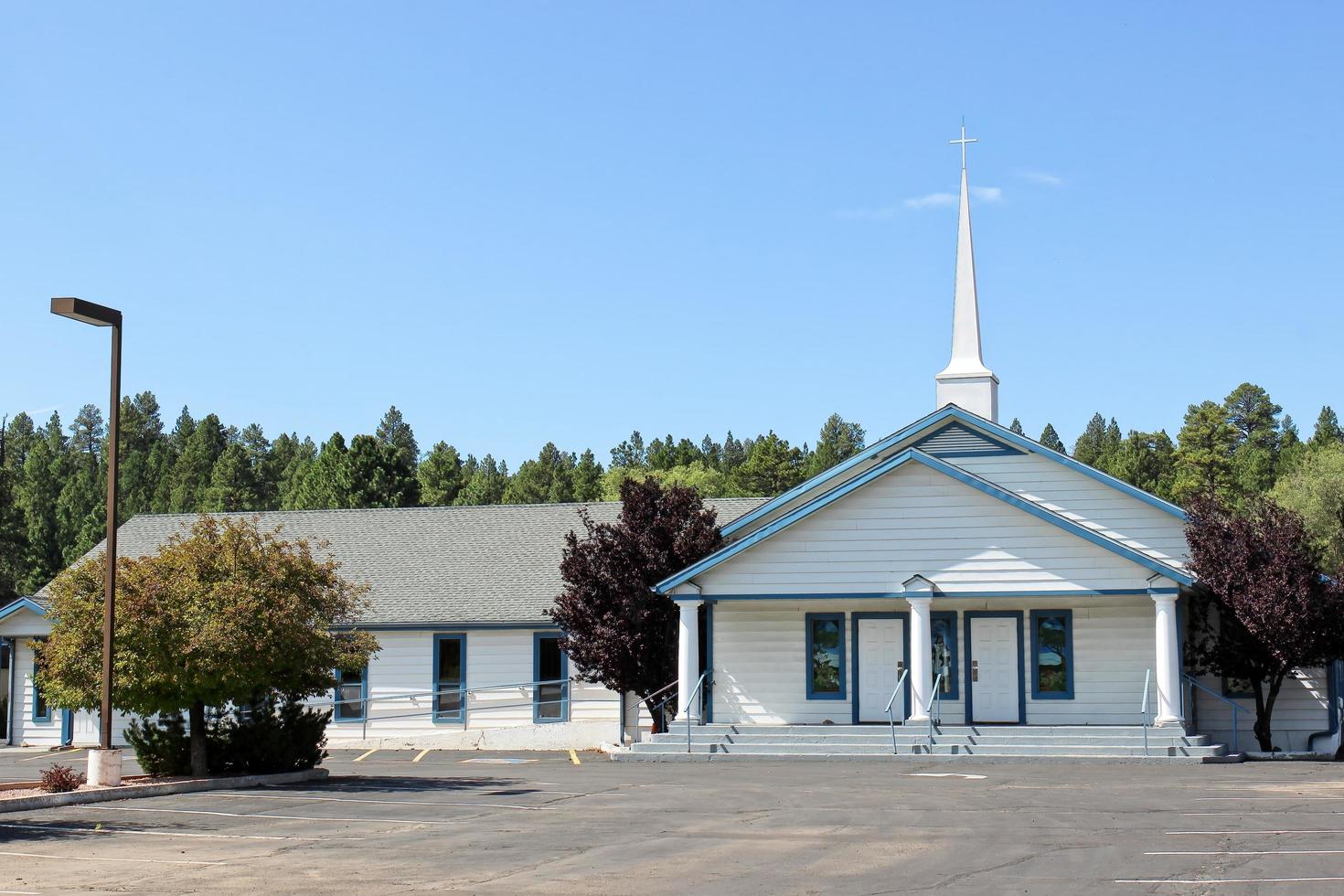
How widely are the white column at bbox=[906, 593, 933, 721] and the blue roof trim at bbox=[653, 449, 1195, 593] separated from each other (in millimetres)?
2335

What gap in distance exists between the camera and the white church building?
28188 mm

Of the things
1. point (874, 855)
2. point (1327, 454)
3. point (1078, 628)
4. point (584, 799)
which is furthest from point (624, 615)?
point (1327, 454)

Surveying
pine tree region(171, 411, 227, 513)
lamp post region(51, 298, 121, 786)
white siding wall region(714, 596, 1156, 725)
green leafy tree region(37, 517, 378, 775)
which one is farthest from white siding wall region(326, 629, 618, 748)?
pine tree region(171, 411, 227, 513)

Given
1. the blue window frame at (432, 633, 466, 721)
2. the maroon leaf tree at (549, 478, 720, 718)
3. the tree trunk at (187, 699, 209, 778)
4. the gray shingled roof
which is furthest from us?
the gray shingled roof

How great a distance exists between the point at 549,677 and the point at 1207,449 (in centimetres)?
7933

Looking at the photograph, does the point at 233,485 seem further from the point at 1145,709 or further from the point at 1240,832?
the point at 1240,832

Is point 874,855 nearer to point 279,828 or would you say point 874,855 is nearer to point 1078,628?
point 279,828

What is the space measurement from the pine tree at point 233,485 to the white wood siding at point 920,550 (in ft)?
244

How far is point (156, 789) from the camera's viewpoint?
20.8 metres

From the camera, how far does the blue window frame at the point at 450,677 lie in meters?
34.4

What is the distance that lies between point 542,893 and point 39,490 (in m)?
97.0

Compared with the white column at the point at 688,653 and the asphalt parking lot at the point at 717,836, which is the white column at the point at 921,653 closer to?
the white column at the point at 688,653

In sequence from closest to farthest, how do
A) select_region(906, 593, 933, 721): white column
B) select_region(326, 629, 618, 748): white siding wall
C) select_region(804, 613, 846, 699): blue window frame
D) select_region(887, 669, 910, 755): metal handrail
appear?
select_region(887, 669, 910, 755): metal handrail
select_region(906, 593, 933, 721): white column
select_region(804, 613, 846, 699): blue window frame
select_region(326, 629, 618, 748): white siding wall

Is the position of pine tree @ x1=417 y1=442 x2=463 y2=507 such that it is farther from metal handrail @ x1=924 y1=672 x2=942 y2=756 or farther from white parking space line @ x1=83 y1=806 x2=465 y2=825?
white parking space line @ x1=83 y1=806 x2=465 y2=825
